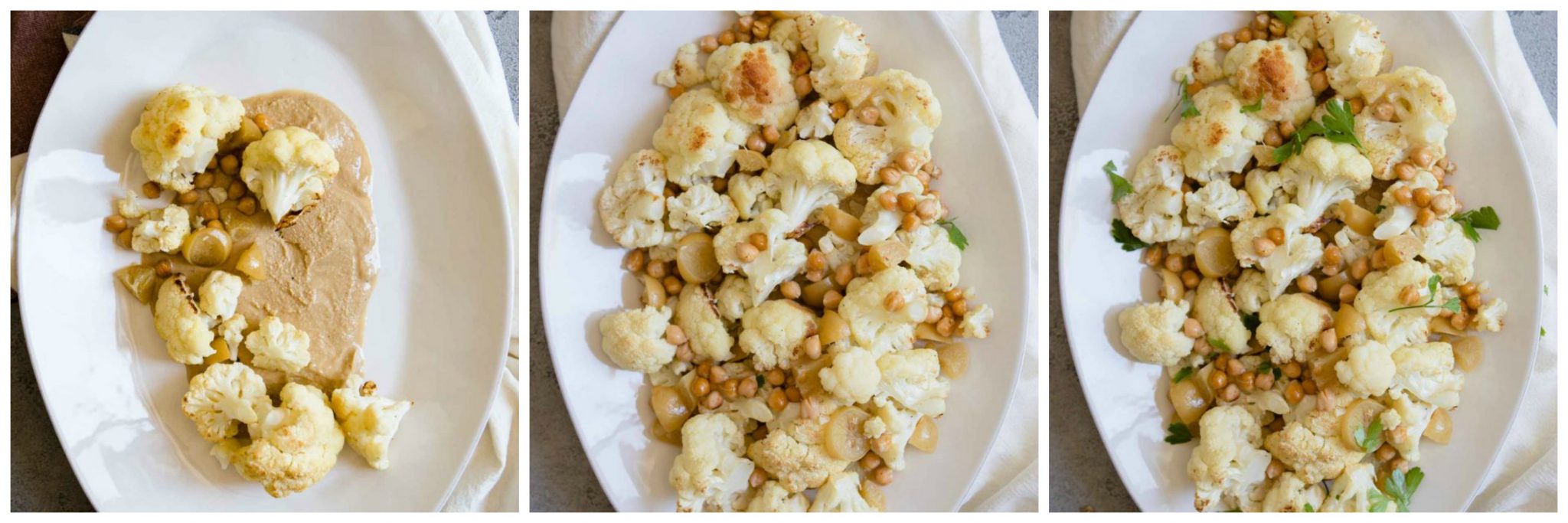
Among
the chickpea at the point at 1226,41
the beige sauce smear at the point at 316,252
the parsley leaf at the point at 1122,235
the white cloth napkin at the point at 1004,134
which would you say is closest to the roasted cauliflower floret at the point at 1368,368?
the parsley leaf at the point at 1122,235

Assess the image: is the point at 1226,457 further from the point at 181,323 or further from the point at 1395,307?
the point at 181,323

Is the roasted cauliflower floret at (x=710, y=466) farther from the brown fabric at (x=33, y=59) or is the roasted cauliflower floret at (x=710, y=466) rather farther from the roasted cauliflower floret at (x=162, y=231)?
the brown fabric at (x=33, y=59)

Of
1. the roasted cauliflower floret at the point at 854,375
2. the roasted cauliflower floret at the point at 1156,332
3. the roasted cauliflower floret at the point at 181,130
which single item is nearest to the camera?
the roasted cauliflower floret at the point at 181,130

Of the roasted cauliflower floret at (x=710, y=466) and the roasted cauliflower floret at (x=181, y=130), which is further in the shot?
the roasted cauliflower floret at (x=710, y=466)

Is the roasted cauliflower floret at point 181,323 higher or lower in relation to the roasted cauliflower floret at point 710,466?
higher

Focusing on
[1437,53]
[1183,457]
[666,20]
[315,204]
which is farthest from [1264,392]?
[315,204]

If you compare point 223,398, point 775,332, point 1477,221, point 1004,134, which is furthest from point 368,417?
point 1477,221

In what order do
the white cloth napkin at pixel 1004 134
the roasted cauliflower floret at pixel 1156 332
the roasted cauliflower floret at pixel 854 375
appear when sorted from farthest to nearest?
the white cloth napkin at pixel 1004 134 → the roasted cauliflower floret at pixel 1156 332 → the roasted cauliflower floret at pixel 854 375

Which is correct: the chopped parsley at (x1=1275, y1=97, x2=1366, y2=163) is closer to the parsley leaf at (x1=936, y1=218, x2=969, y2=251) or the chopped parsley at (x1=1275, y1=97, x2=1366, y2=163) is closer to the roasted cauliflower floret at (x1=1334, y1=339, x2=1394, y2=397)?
the roasted cauliflower floret at (x1=1334, y1=339, x2=1394, y2=397)
